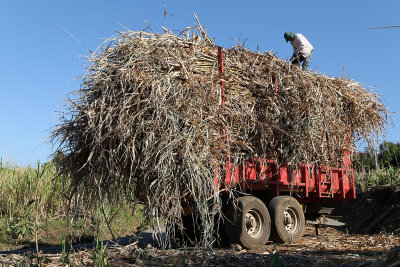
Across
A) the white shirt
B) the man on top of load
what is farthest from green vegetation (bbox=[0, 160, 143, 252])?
the white shirt

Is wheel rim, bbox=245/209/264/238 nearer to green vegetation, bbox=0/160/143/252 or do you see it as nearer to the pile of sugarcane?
the pile of sugarcane

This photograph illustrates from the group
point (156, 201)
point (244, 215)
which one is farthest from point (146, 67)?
point (244, 215)

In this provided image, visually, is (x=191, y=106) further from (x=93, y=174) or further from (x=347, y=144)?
(x=347, y=144)

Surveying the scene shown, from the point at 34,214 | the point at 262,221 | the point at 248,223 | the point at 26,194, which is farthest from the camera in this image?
the point at 26,194

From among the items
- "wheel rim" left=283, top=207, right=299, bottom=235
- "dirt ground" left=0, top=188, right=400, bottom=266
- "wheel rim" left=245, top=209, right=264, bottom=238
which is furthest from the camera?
"wheel rim" left=283, top=207, right=299, bottom=235

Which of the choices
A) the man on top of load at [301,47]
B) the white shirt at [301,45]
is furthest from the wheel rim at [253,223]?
the white shirt at [301,45]

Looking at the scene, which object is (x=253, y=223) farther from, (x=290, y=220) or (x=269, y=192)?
(x=290, y=220)

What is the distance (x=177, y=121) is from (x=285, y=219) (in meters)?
3.62

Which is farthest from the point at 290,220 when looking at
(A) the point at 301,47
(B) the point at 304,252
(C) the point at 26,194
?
(C) the point at 26,194

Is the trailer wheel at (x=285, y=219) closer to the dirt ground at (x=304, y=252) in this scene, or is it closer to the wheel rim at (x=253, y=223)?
the dirt ground at (x=304, y=252)

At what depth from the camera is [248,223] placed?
26.9ft

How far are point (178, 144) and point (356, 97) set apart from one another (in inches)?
212

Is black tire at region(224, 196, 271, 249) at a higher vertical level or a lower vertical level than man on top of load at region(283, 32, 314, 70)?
lower

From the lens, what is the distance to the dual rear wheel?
25.7ft
